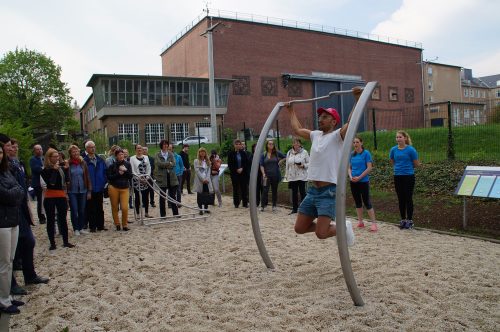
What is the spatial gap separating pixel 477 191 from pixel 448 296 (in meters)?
3.51

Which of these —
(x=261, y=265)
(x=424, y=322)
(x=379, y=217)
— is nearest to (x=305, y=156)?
(x=379, y=217)

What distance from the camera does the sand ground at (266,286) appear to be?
4039 millimetres

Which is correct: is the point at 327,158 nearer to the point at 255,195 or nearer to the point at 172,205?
the point at 255,195

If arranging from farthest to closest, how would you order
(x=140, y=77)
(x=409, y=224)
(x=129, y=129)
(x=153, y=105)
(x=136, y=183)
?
(x=153, y=105), (x=129, y=129), (x=140, y=77), (x=136, y=183), (x=409, y=224)

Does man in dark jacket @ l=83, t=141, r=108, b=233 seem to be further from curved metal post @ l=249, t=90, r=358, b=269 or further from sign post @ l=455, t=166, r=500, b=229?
sign post @ l=455, t=166, r=500, b=229

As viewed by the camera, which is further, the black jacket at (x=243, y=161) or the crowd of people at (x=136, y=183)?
the black jacket at (x=243, y=161)

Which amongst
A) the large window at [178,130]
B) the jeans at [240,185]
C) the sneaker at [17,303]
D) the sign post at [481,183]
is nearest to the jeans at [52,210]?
the sneaker at [17,303]

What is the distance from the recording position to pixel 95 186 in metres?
9.00

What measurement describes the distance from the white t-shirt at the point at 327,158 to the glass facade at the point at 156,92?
45.7 m

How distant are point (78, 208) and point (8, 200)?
Result: 180 inches

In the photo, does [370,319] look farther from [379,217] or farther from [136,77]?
[136,77]

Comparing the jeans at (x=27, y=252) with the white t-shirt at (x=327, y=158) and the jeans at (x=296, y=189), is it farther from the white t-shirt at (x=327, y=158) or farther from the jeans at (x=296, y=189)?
the jeans at (x=296, y=189)

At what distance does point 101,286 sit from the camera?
530 centimetres

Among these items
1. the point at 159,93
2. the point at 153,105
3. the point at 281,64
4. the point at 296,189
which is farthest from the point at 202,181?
the point at 281,64
